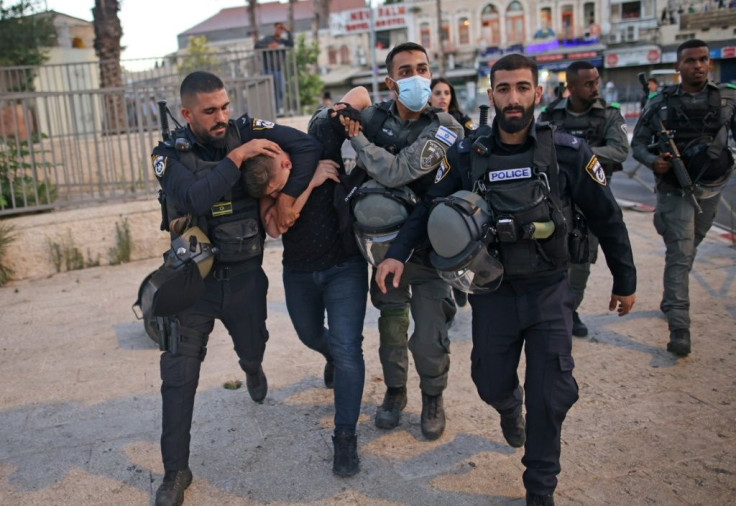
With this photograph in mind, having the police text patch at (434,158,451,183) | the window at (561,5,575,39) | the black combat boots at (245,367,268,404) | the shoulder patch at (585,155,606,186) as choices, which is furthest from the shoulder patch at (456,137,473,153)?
the window at (561,5,575,39)

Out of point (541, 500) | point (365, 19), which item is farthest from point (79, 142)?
point (365, 19)

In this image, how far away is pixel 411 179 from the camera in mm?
3371

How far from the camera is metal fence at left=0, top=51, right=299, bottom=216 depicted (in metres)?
7.72

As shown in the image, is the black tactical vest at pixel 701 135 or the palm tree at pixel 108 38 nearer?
the black tactical vest at pixel 701 135

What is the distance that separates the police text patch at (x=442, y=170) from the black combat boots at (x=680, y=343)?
2.36 m

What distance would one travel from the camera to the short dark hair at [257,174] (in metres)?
3.21

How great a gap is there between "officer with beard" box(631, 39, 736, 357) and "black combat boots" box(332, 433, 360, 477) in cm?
254

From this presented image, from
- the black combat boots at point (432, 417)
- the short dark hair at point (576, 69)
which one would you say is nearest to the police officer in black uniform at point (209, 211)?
the black combat boots at point (432, 417)

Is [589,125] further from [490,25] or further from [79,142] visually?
[490,25]

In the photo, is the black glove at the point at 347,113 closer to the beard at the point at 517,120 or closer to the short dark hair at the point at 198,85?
the short dark hair at the point at 198,85

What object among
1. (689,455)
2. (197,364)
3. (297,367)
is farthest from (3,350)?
(689,455)

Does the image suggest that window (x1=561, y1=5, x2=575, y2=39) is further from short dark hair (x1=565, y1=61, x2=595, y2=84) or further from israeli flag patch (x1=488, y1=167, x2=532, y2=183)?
israeli flag patch (x1=488, y1=167, x2=532, y2=183)

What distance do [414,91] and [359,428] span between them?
1.88 metres

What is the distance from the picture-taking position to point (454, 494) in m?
3.15
